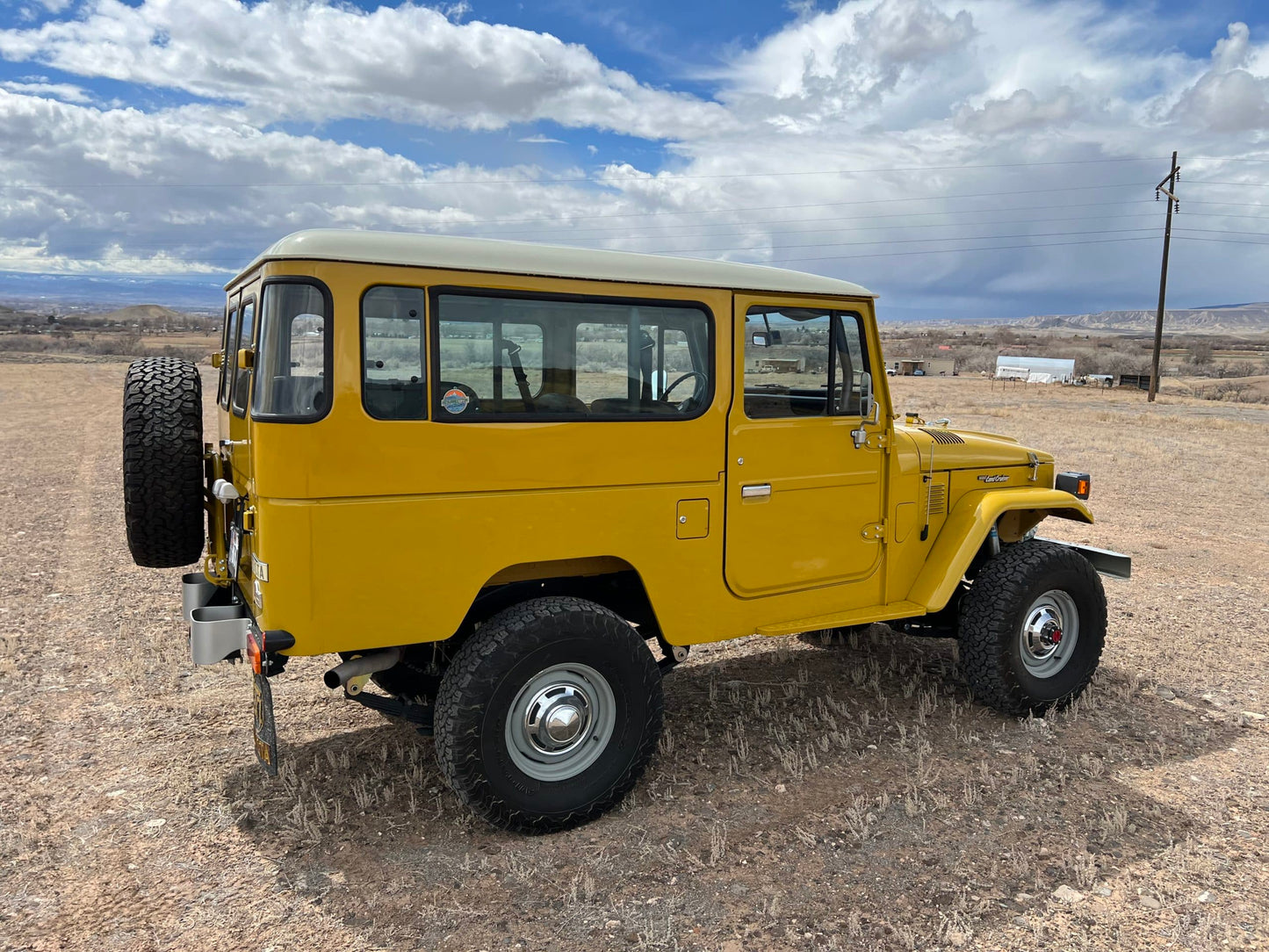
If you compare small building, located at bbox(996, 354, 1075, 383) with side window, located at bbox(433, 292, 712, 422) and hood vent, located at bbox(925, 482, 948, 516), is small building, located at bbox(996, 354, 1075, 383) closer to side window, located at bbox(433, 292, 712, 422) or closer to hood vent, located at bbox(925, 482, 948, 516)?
hood vent, located at bbox(925, 482, 948, 516)

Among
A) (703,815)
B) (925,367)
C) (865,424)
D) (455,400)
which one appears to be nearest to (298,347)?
(455,400)

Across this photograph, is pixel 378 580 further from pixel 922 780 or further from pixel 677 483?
pixel 922 780

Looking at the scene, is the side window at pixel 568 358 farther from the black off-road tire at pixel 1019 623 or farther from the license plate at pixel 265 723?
the black off-road tire at pixel 1019 623

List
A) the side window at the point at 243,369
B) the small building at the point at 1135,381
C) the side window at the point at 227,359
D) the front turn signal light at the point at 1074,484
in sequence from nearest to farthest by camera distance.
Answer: the side window at the point at 243,369 → the side window at the point at 227,359 → the front turn signal light at the point at 1074,484 → the small building at the point at 1135,381

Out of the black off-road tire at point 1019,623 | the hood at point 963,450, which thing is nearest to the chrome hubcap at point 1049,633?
the black off-road tire at point 1019,623

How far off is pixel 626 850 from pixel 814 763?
1245 millimetres

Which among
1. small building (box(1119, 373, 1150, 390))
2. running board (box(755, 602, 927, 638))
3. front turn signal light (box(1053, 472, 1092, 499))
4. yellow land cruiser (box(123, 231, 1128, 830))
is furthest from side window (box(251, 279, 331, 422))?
small building (box(1119, 373, 1150, 390))

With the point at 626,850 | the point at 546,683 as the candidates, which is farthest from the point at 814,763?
the point at 546,683

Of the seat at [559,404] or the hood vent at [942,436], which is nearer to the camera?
the seat at [559,404]

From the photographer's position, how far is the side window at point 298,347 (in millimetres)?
3426

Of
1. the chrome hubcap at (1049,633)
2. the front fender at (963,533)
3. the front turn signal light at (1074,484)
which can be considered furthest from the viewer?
the front turn signal light at (1074,484)

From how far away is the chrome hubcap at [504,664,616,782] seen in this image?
390 cm

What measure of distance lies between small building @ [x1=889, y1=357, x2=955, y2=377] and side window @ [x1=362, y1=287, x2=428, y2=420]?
136 feet

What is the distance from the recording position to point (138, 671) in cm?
568
